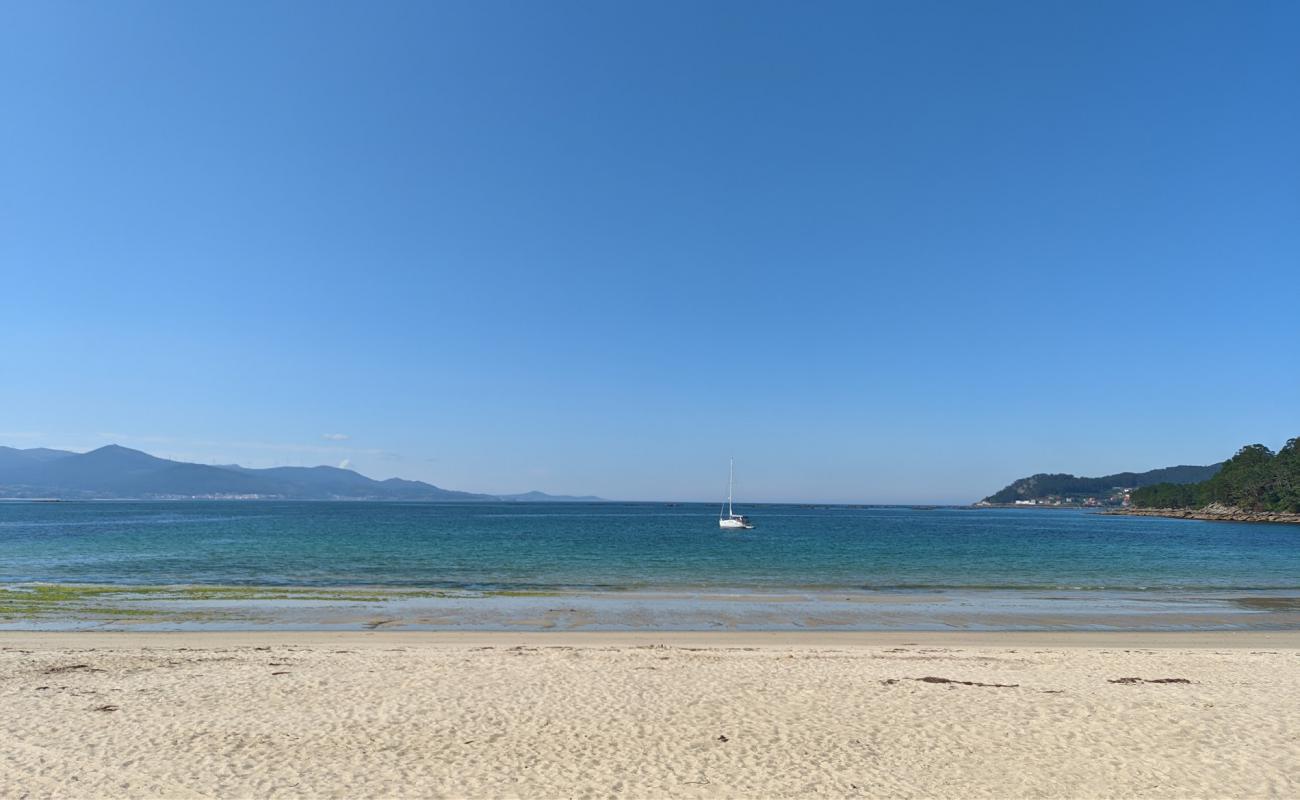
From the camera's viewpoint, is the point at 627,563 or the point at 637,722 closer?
the point at 637,722

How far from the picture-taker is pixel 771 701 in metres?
12.2

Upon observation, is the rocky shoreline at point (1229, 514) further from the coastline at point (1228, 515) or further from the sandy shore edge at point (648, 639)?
the sandy shore edge at point (648, 639)

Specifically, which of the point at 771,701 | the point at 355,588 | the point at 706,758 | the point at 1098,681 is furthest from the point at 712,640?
the point at 355,588

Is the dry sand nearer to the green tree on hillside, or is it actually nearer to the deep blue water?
the deep blue water

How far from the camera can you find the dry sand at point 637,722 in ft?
28.6

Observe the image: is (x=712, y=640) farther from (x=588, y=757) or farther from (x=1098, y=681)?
(x=588, y=757)

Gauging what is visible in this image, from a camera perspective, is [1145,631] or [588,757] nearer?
[588,757]

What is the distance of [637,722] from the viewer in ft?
36.2

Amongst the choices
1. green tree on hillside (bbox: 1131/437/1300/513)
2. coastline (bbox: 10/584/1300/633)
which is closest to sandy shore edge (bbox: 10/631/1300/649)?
coastline (bbox: 10/584/1300/633)

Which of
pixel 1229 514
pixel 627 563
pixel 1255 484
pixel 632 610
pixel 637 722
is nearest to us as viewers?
pixel 637 722

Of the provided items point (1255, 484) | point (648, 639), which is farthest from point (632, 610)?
point (1255, 484)

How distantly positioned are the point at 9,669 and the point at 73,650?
2752 millimetres

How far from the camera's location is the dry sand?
343 inches

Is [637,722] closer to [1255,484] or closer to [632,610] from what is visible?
[632,610]
